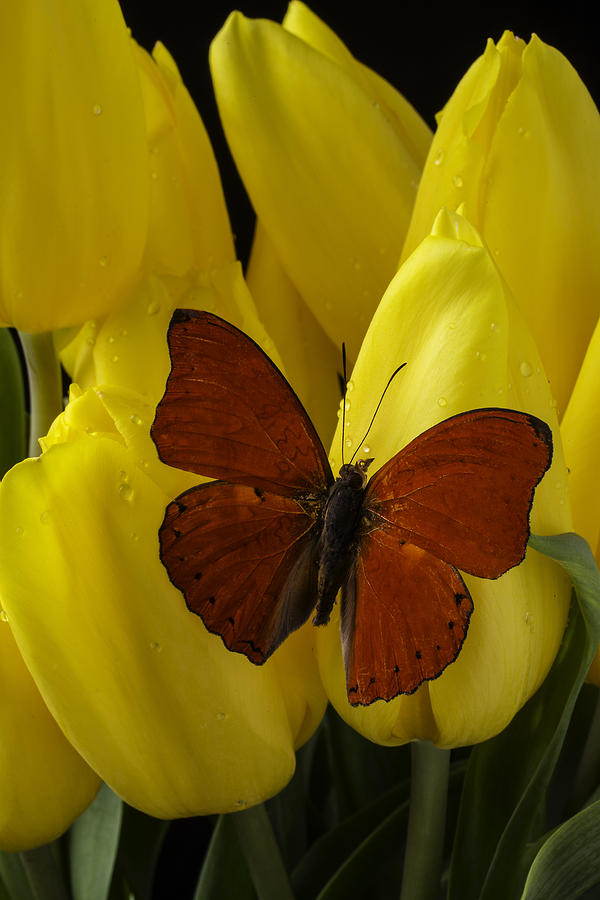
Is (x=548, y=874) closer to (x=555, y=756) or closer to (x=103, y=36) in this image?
(x=555, y=756)

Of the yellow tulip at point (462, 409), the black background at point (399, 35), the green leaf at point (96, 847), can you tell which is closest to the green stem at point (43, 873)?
the green leaf at point (96, 847)

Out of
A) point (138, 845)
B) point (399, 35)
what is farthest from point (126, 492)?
point (399, 35)

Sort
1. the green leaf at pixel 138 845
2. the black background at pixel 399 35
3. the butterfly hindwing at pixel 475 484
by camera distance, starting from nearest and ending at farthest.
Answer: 1. the butterfly hindwing at pixel 475 484
2. the green leaf at pixel 138 845
3. the black background at pixel 399 35

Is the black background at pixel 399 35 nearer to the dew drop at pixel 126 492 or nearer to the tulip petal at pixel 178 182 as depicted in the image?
the tulip petal at pixel 178 182

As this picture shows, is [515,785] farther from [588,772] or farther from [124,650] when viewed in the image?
[124,650]

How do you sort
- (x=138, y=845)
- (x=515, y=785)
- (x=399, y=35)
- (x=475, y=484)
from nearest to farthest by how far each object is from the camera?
(x=475, y=484), (x=515, y=785), (x=138, y=845), (x=399, y=35)

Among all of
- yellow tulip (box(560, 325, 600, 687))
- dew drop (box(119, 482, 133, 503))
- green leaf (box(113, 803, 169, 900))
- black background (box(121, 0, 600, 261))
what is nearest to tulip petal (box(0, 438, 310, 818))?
dew drop (box(119, 482, 133, 503))

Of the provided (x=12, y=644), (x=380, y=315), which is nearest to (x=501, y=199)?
(x=380, y=315)
